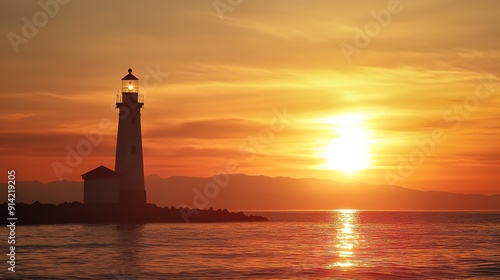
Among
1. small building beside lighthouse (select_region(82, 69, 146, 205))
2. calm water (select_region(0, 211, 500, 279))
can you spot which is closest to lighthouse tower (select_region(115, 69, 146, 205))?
small building beside lighthouse (select_region(82, 69, 146, 205))

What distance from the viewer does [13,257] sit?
39.1 metres

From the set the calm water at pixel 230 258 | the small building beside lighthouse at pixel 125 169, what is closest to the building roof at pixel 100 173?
the small building beside lighthouse at pixel 125 169

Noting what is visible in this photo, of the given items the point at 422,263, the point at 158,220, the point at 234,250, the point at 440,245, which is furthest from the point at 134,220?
the point at 422,263

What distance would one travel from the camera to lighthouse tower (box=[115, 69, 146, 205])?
65.4 metres

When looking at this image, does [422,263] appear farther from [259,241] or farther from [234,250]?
[259,241]

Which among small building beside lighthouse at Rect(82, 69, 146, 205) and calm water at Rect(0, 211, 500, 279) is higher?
small building beside lighthouse at Rect(82, 69, 146, 205)

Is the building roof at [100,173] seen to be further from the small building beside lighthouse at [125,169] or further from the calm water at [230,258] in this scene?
the calm water at [230,258]

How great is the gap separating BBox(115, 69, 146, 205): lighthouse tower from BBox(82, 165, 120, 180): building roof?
552 millimetres

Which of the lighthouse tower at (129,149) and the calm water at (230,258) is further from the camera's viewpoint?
the lighthouse tower at (129,149)

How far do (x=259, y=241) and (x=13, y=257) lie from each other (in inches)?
865

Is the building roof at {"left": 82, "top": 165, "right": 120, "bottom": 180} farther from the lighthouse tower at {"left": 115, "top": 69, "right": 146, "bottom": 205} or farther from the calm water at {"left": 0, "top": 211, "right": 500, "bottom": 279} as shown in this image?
the calm water at {"left": 0, "top": 211, "right": 500, "bottom": 279}

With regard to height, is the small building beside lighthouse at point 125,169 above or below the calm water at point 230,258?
above

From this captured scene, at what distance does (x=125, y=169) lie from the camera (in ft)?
215

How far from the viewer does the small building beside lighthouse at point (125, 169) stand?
215 feet
